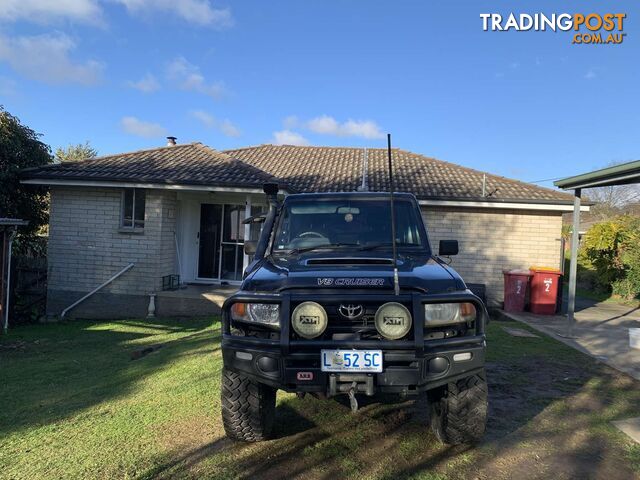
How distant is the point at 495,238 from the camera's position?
12.5 meters

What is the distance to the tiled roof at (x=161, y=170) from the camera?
11.0 meters

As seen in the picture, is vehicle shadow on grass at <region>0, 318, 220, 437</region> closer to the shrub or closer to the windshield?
the windshield

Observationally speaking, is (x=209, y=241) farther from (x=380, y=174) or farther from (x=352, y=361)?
(x=352, y=361)

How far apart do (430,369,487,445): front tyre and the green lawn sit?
20 centimetres

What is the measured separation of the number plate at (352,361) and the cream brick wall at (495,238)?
9.82m

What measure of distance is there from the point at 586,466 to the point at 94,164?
12195mm

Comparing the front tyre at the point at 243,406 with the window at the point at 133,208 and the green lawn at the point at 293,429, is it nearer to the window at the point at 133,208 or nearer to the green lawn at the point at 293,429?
the green lawn at the point at 293,429

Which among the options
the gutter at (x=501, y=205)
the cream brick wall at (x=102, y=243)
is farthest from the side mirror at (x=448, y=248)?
the cream brick wall at (x=102, y=243)

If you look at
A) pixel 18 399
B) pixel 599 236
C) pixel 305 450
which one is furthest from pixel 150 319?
pixel 599 236

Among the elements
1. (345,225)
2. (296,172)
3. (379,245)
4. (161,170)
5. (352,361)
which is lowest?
(352,361)

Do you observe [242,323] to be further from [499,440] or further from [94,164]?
[94,164]

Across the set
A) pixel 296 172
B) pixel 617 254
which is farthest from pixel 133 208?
pixel 617 254

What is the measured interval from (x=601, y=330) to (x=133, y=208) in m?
10.5

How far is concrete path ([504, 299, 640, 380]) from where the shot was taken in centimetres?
682
